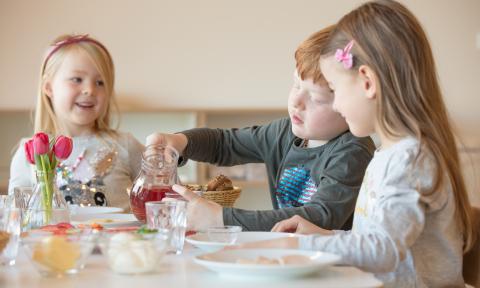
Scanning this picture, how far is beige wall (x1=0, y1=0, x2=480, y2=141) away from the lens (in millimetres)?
4750

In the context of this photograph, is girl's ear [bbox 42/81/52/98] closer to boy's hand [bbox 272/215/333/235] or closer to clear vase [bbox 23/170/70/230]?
clear vase [bbox 23/170/70/230]

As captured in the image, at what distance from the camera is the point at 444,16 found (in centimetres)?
518

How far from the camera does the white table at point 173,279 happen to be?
985 mm

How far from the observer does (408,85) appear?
139 centimetres

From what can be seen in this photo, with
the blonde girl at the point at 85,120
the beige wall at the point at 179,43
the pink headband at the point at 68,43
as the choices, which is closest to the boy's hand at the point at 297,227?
the blonde girl at the point at 85,120

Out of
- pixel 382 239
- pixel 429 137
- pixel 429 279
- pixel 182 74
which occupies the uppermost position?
pixel 182 74

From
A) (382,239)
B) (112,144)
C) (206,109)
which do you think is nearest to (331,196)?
(382,239)

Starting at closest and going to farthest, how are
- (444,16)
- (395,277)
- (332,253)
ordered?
1. (332,253)
2. (395,277)
3. (444,16)

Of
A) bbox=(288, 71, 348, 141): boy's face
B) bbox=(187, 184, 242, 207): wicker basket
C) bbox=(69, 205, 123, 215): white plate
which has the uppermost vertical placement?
bbox=(288, 71, 348, 141): boy's face

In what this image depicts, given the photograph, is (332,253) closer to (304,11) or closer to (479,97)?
(304,11)

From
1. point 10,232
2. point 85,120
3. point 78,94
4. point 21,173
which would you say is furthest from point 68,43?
point 10,232

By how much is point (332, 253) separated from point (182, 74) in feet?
12.6

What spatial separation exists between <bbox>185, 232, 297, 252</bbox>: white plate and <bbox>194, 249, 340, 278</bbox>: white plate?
0.47ft

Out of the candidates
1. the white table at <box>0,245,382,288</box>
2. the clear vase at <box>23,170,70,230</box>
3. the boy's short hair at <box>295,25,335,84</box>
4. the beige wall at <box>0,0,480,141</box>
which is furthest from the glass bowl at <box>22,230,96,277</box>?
the beige wall at <box>0,0,480,141</box>
